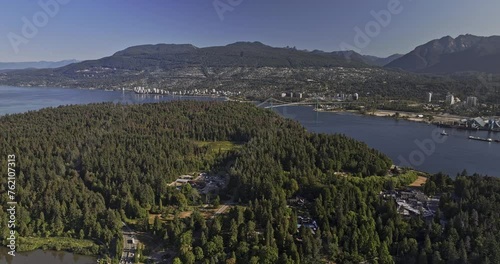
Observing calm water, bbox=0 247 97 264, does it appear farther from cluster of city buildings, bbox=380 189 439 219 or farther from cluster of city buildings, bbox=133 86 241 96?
cluster of city buildings, bbox=133 86 241 96

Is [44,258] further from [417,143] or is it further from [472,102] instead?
[472,102]

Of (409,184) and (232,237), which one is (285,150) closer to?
(409,184)

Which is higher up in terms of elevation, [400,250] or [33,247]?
[400,250]

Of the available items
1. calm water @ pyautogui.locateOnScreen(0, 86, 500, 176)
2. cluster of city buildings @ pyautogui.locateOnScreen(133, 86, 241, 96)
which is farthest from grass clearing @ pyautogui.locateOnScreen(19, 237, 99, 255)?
cluster of city buildings @ pyautogui.locateOnScreen(133, 86, 241, 96)

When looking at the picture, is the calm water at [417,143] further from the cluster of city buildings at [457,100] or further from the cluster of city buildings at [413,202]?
the cluster of city buildings at [457,100]

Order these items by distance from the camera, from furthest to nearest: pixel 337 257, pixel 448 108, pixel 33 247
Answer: pixel 448 108
pixel 33 247
pixel 337 257

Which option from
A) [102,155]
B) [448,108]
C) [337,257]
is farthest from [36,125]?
[448,108]

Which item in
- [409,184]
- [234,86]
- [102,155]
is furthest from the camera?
[234,86]

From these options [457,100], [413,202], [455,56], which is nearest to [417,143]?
[413,202]
